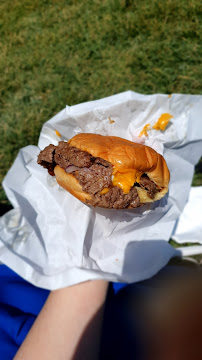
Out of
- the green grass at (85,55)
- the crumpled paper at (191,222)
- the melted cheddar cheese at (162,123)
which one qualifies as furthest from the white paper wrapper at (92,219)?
the green grass at (85,55)

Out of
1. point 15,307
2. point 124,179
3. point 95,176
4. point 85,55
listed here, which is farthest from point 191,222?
point 85,55

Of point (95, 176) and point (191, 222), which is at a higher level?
point (95, 176)

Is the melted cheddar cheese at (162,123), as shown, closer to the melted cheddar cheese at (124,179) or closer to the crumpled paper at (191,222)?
the melted cheddar cheese at (124,179)

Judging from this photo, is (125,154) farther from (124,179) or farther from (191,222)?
(191,222)

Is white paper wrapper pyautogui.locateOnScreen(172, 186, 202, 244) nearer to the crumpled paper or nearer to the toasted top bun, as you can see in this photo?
the crumpled paper

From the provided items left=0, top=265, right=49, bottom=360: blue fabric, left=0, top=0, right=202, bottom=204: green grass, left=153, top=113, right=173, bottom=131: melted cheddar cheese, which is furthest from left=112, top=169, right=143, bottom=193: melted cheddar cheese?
left=0, top=0, right=202, bottom=204: green grass

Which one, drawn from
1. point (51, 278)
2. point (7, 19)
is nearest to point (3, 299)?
point (51, 278)
